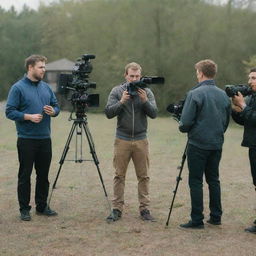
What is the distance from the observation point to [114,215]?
6438 millimetres

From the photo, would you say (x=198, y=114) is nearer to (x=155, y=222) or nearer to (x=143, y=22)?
(x=155, y=222)

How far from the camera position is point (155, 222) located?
635 cm

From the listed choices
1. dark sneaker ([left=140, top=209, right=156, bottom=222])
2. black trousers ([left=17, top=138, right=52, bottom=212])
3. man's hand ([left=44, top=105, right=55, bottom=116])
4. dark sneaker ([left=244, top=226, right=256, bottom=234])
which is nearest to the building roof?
black trousers ([left=17, top=138, right=52, bottom=212])

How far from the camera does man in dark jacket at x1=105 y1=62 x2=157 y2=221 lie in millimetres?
6234

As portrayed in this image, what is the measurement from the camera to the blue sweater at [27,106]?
6.24 metres

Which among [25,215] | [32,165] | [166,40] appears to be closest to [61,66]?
[166,40]

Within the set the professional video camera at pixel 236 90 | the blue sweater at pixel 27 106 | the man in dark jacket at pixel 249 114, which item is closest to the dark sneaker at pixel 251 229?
the man in dark jacket at pixel 249 114

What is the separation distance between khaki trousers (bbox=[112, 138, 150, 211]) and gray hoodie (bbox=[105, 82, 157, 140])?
0.10 metres

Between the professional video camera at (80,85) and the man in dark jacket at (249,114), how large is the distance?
1861 millimetres

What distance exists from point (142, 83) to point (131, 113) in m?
0.48

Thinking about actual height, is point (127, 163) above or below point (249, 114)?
below

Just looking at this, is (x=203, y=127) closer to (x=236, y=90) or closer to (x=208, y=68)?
(x=236, y=90)

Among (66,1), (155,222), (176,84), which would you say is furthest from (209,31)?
(155,222)

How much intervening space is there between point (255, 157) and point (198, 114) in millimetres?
884
